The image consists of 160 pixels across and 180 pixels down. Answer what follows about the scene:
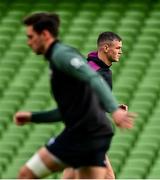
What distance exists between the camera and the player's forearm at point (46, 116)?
724 cm

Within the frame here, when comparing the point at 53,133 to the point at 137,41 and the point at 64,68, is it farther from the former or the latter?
the point at 64,68

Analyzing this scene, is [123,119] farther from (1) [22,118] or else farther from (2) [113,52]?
(2) [113,52]

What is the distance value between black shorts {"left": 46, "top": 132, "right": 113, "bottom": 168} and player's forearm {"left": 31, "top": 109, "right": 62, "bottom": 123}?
4.9 inches

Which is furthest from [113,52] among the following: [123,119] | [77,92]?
[123,119]

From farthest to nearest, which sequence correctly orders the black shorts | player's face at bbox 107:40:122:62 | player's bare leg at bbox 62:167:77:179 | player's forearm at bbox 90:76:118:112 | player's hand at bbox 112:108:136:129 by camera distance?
player's face at bbox 107:40:122:62 → player's bare leg at bbox 62:167:77:179 → the black shorts → player's forearm at bbox 90:76:118:112 → player's hand at bbox 112:108:136:129

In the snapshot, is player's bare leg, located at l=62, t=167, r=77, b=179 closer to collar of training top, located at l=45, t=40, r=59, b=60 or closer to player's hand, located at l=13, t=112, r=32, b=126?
player's hand, located at l=13, t=112, r=32, b=126

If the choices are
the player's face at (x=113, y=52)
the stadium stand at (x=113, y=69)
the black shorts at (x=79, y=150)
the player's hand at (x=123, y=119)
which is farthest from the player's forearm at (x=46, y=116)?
the stadium stand at (x=113, y=69)

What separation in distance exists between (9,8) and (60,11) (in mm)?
713

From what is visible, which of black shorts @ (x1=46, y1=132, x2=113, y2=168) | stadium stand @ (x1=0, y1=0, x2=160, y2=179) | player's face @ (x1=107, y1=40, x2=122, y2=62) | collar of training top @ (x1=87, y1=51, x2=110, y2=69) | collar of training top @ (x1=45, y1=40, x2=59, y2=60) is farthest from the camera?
stadium stand @ (x1=0, y1=0, x2=160, y2=179)

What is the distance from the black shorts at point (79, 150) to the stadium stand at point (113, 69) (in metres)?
4.19

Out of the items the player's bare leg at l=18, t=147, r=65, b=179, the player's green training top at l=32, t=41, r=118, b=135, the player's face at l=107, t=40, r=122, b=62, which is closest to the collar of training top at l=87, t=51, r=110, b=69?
the player's face at l=107, t=40, r=122, b=62

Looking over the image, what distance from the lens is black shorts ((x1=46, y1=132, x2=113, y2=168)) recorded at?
7.15 metres

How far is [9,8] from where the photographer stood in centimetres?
1590

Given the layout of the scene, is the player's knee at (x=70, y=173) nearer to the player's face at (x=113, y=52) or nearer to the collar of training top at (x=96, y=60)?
the collar of training top at (x=96, y=60)
